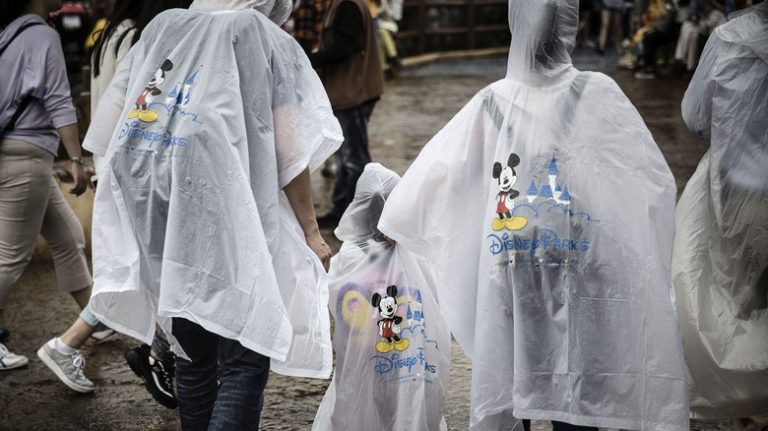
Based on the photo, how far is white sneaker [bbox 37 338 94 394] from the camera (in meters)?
4.88

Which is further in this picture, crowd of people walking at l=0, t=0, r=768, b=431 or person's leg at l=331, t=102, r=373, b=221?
person's leg at l=331, t=102, r=373, b=221

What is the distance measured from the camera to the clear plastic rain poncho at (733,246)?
4.07m

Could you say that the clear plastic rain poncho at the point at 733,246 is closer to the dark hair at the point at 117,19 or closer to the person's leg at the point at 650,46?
the dark hair at the point at 117,19

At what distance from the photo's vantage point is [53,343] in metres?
4.89

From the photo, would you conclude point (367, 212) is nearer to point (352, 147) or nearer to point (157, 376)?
point (157, 376)

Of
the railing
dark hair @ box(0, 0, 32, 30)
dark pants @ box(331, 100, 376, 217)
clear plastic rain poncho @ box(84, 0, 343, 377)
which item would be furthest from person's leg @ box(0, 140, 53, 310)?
the railing

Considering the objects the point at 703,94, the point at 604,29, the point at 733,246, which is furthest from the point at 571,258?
the point at 604,29

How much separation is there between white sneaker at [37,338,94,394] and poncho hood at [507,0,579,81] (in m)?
2.42

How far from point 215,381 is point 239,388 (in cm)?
23

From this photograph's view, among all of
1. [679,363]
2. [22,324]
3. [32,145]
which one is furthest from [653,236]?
[22,324]

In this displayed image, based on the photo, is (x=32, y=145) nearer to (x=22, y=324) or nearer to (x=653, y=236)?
(x=22, y=324)

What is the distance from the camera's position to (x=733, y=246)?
413cm

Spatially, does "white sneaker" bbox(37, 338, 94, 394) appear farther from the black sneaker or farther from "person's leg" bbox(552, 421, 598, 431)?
"person's leg" bbox(552, 421, 598, 431)

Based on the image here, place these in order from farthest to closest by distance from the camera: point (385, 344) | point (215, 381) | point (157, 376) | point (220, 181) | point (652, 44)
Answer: point (652, 44) < point (157, 376) < point (385, 344) < point (215, 381) < point (220, 181)
